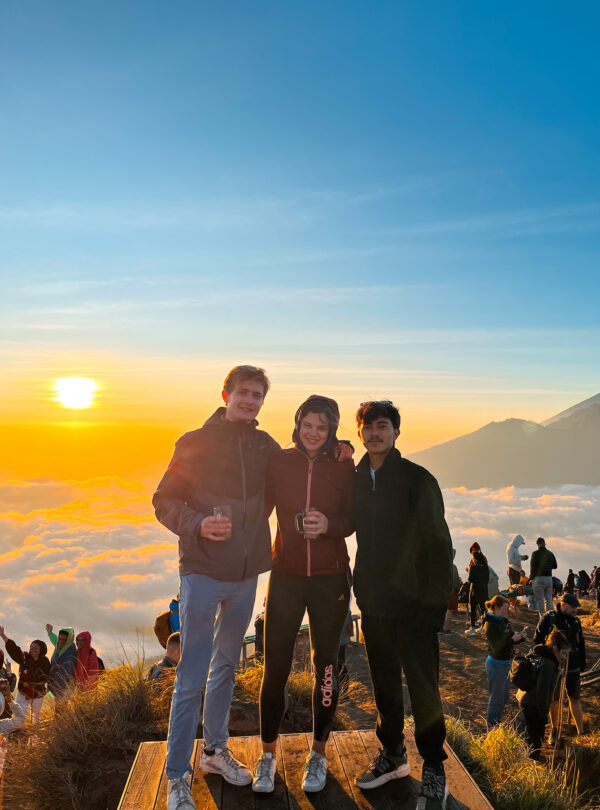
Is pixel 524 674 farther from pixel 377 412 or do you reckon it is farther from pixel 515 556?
pixel 515 556

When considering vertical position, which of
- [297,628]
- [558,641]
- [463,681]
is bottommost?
[463,681]

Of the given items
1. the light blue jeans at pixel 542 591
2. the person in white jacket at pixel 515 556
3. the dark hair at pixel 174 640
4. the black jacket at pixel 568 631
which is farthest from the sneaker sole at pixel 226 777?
the person in white jacket at pixel 515 556

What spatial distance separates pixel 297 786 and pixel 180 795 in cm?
74

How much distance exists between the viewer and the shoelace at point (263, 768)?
364 centimetres

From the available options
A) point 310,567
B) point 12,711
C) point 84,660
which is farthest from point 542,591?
point 310,567

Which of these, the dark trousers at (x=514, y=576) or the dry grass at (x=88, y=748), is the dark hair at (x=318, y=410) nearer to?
the dry grass at (x=88, y=748)

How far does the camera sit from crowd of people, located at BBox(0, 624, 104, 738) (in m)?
7.81

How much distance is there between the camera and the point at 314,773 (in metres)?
3.64

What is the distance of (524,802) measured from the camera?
442 centimetres

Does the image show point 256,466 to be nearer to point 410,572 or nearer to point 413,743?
point 410,572

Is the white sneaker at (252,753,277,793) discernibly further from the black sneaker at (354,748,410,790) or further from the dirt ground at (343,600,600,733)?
the dirt ground at (343,600,600,733)

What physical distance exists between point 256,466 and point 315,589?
0.85 meters

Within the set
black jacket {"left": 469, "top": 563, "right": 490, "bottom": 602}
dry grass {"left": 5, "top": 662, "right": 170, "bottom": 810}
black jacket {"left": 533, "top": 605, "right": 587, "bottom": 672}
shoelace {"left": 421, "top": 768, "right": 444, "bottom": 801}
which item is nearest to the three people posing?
shoelace {"left": 421, "top": 768, "right": 444, "bottom": 801}

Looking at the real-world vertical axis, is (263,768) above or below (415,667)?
below
